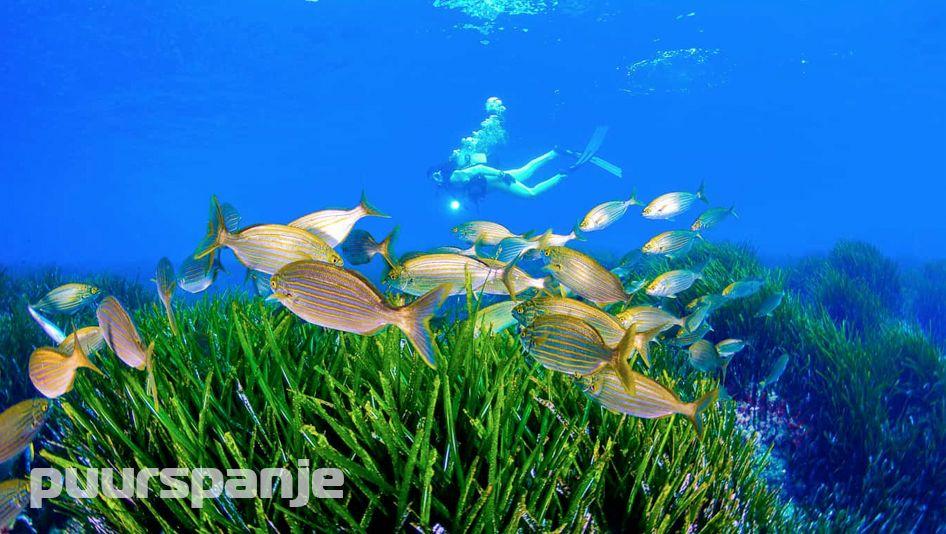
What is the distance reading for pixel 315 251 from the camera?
272 centimetres

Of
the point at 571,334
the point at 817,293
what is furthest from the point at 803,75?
the point at 571,334

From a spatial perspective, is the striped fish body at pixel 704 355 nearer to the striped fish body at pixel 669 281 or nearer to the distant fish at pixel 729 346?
the distant fish at pixel 729 346

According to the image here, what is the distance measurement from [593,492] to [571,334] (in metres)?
0.65

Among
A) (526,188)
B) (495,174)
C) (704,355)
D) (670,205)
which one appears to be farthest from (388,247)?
(526,188)

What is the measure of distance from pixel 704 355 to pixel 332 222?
11.2 ft

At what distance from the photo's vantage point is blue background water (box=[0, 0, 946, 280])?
1551 inches

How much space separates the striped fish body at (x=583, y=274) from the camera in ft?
10.8

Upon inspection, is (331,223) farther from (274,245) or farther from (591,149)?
(591,149)

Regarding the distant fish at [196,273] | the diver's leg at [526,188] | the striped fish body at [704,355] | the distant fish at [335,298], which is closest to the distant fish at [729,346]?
the striped fish body at [704,355]

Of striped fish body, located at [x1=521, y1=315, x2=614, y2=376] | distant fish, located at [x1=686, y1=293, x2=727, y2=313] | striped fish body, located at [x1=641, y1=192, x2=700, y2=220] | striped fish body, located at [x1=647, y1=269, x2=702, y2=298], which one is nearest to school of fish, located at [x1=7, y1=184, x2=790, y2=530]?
striped fish body, located at [x1=521, y1=315, x2=614, y2=376]

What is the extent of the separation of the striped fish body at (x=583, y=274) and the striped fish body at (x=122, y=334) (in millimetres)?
2509

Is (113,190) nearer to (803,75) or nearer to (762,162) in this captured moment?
(803,75)

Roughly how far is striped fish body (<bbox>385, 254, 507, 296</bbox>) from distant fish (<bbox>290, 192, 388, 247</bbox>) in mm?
794

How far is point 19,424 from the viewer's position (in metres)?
2.37
